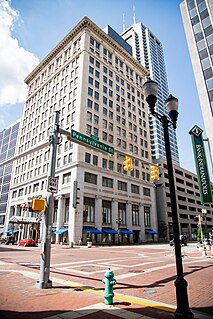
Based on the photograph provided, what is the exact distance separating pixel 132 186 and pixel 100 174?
458 inches

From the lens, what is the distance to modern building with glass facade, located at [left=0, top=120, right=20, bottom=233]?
69125 mm

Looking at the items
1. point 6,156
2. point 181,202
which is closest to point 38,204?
point 181,202

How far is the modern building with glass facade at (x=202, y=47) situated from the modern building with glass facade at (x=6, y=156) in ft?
192

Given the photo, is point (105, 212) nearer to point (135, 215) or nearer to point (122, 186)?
point (122, 186)

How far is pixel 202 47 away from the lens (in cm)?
2997

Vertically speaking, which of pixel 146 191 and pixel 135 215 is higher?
pixel 146 191

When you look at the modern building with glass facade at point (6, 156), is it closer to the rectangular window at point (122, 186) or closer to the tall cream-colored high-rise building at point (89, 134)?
the tall cream-colored high-rise building at point (89, 134)

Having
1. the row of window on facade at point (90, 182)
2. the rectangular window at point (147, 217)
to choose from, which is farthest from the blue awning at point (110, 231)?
the rectangular window at point (147, 217)

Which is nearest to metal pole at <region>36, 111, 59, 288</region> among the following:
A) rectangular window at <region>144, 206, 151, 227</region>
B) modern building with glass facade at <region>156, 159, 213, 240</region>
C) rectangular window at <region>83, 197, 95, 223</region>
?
rectangular window at <region>83, 197, 95, 223</region>

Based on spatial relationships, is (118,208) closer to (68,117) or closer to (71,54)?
(68,117)

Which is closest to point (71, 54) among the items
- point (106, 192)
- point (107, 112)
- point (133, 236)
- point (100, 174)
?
point (107, 112)

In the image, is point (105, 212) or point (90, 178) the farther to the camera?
point (105, 212)

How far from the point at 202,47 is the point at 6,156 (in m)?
74.0

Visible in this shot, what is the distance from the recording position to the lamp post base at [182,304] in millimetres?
4723
